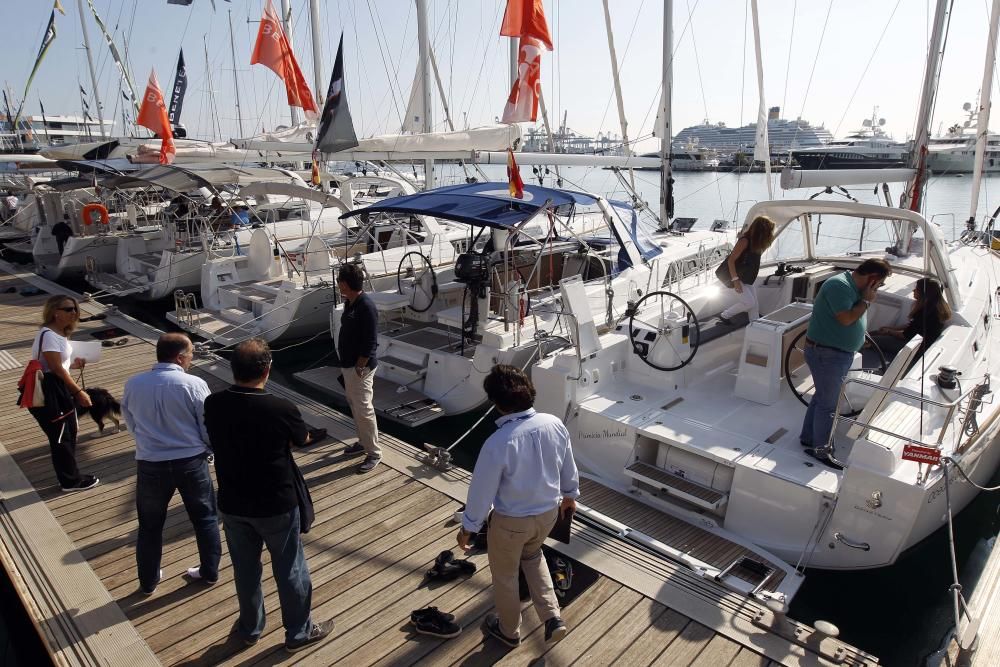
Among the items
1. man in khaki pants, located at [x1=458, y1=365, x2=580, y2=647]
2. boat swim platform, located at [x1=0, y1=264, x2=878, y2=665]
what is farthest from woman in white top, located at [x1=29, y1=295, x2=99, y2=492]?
man in khaki pants, located at [x1=458, y1=365, x2=580, y2=647]

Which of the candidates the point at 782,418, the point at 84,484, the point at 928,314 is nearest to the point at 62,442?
the point at 84,484

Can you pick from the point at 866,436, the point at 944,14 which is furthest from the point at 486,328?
the point at 944,14

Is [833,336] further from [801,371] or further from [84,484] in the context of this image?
[84,484]

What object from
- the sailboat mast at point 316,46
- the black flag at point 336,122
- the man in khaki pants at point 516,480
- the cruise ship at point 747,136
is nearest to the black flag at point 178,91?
the sailboat mast at point 316,46

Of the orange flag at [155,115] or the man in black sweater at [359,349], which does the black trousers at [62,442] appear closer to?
the man in black sweater at [359,349]

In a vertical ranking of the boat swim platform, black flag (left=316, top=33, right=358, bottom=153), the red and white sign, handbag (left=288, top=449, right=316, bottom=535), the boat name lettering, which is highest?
black flag (left=316, top=33, right=358, bottom=153)

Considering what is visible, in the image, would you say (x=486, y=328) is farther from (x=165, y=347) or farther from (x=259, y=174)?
(x=259, y=174)

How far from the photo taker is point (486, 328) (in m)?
6.55

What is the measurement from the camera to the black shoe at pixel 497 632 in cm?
318

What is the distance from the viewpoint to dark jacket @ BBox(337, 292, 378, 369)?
472 centimetres

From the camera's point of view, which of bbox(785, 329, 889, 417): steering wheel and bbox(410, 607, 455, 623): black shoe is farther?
bbox(785, 329, 889, 417): steering wheel

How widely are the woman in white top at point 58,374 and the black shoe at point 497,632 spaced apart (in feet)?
9.94

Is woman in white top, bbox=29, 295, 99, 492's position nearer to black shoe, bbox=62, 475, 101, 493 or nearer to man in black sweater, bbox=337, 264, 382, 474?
black shoe, bbox=62, 475, 101, 493

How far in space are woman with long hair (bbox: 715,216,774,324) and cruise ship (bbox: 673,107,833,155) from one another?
222 ft
